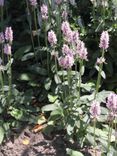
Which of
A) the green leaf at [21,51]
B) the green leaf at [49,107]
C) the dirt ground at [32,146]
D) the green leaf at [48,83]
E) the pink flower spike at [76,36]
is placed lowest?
the dirt ground at [32,146]

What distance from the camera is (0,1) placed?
5.59 meters

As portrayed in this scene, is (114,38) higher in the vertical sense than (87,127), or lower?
higher

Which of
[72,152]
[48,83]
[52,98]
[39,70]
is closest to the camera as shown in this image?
[72,152]

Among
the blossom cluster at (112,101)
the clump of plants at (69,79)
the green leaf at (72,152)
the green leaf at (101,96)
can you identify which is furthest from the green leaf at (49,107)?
the blossom cluster at (112,101)

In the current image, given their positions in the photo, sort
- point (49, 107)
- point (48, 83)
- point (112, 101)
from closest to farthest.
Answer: point (112, 101) < point (49, 107) < point (48, 83)

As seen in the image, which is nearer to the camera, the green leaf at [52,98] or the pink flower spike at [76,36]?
the pink flower spike at [76,36]

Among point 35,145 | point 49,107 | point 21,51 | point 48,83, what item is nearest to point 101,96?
point 49,107

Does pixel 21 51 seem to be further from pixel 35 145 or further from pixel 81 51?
pixel 81 51

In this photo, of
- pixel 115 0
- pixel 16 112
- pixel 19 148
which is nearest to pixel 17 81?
pixel 16 112

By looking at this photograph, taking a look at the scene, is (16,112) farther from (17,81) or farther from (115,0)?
(115,0)

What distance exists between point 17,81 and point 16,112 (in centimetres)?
69

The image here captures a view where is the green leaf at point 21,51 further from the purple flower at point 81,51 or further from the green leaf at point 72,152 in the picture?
the green leaf at point 72,152

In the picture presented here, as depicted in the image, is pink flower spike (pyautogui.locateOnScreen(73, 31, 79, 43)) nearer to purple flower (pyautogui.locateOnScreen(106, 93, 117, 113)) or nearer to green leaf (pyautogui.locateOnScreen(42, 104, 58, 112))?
green leaf (pyautogui.locateOnScreen(42, 104, 58, 112))

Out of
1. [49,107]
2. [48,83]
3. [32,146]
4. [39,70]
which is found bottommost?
[32,146]
